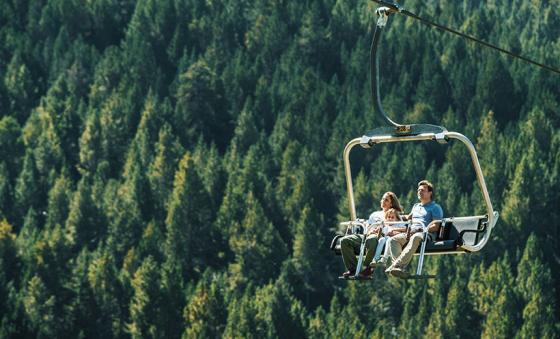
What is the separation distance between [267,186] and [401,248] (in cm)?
13417

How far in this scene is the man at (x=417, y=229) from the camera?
2641 centimetres

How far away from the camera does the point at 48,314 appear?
135 meters

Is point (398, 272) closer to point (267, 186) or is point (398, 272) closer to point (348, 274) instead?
point (348, 274)

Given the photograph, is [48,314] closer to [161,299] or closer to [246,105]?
[161,299]

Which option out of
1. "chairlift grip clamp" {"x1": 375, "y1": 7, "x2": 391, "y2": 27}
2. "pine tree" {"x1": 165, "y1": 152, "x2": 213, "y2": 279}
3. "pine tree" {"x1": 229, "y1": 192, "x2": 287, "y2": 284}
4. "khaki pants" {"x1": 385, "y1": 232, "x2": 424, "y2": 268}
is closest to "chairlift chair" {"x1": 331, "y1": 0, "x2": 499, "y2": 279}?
"khaki pants" {"x1": 385, "y1": 232, "x2": 424, "y2": 268}

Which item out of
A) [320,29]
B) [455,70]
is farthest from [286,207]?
[320,29]

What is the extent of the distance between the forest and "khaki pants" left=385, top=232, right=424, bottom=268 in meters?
95.9

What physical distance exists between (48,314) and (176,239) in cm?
1842

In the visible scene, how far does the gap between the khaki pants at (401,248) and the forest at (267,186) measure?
315 ft

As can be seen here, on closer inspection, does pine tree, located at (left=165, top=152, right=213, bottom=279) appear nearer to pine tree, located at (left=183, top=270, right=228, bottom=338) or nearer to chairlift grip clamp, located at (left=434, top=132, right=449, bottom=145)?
pine tree, located at (left=183, top=270, right=228, bottom=338)

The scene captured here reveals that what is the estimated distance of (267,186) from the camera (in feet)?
528

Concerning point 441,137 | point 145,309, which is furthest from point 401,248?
point 145,309

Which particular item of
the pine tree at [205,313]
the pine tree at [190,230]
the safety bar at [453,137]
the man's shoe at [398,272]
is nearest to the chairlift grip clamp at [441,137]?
the safety bar at [453,137]

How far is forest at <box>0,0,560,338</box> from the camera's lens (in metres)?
130
